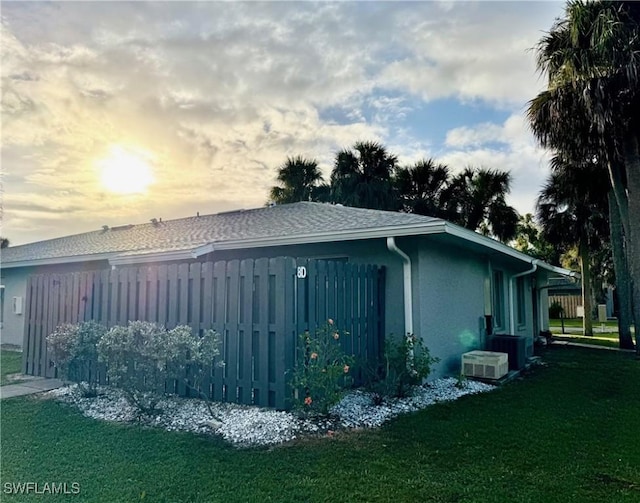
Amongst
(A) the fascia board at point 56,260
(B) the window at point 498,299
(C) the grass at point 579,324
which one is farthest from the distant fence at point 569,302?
(A) the fascia board at point 56,260

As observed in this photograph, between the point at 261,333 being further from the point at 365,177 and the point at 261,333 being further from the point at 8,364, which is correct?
the point at 365,177

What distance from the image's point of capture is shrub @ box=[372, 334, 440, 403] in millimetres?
6262

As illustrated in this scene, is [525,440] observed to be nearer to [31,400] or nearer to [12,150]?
[31,400]

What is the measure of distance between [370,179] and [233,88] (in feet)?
34.1

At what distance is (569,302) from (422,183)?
2202cm

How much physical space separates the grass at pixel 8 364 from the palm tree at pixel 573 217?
53.7 feet

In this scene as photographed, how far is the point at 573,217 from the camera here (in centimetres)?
1877

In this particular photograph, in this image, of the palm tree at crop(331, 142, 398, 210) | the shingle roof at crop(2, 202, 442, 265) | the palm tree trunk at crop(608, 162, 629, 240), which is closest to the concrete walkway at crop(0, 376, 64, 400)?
the shingle roof at crop(2, 202, 442, 265)

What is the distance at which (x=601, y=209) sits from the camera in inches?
680

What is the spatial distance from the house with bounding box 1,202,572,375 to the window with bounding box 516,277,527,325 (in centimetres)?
31

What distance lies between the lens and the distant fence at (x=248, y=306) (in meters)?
5.63

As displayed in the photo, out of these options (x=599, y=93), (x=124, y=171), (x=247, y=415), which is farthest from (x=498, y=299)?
(x=124, y=171)

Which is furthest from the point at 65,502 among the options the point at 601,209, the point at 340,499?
the point at 601,209

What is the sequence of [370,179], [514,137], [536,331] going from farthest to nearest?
[370,179] → [536,331] → [514,137]
